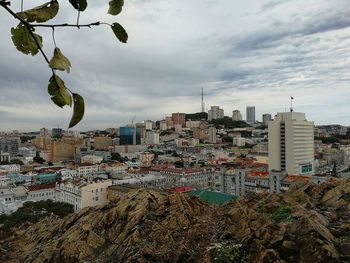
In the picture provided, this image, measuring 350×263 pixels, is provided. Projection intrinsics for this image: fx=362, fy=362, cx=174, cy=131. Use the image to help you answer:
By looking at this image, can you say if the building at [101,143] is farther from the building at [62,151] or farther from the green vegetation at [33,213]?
the green vegetation at [33,213]

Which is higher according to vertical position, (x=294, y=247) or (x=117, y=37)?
(x=117, y=37)

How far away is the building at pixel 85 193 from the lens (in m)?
28.6

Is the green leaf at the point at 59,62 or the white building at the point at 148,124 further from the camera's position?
the white building at the point at 148,124

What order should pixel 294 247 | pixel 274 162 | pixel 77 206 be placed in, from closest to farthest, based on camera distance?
pixel 294 247
pixel 77 206
pixel 274 162

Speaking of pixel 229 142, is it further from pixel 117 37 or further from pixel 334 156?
pixel 117 37

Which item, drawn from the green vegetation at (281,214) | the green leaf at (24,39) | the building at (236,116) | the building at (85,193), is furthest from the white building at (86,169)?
the building at (236,116)

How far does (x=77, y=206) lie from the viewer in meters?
29.1

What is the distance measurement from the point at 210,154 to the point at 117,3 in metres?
64.7

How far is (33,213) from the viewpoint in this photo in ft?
67.7

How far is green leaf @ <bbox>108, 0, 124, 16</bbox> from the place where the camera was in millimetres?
900

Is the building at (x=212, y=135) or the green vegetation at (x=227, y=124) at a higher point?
the green vegetation at (x=227, y=124)

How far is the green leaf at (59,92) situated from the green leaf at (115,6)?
0.73ft

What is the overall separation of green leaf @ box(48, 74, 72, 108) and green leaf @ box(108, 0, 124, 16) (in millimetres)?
222

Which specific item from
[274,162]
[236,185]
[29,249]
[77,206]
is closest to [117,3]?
[29,249]
